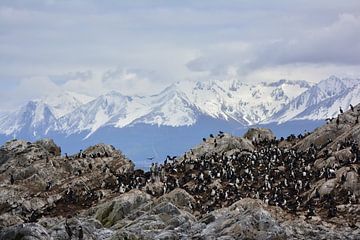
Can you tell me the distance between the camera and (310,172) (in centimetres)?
9950

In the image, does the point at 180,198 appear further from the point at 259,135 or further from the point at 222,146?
the point at 259,135

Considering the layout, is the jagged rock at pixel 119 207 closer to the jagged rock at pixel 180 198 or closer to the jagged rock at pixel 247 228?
the jagged rock at pixel 180 198

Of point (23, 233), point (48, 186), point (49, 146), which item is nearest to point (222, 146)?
point (49, 146)

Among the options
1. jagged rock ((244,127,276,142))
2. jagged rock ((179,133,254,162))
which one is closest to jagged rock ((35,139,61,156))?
jagged rock ((179,133,254,162))

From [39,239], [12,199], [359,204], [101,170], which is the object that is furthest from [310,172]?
[39,239]

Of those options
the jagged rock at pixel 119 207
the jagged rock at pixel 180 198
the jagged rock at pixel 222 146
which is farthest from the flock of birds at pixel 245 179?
the jagged rock at pixel 119 207

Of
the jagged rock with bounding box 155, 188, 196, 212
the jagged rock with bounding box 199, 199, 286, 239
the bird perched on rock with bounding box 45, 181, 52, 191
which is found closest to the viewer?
the jagged rock with bounding box 199, 199, 286, 239

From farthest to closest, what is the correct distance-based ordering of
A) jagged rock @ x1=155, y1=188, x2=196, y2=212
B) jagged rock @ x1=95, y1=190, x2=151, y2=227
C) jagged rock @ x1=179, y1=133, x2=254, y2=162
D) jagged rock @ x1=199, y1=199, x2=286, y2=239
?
1. jagged rock @ x1=179, y1=133, x2=254, y2=162
2. jagged rock @ x1=155, y1=188, x2=196, y2=212
3. jagged rock @ x1=95, y1=190, x2=151, y2=227
4. jagged rock @ x1=199, y1=199, x2=286, y2=239

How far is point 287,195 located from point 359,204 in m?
13.2

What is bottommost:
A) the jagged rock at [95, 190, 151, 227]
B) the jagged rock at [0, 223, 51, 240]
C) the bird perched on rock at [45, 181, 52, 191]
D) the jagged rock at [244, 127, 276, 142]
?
the jagged rock at [0, 223, 51, 240]

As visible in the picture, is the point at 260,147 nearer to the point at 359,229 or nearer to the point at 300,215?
the point at 300,215

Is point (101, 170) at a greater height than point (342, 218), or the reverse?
point (101, 170)

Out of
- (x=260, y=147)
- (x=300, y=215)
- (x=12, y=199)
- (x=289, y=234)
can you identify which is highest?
(x=260, y=147)

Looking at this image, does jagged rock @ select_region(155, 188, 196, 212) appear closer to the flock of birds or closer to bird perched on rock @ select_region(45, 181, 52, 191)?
the flock of birds
